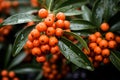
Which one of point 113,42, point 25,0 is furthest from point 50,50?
point 25,0

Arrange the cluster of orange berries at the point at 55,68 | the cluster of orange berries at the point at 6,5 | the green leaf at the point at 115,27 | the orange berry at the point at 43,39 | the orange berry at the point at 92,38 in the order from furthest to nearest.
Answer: the cluster of orange berries at the point at 6,5 < the cluster of orange berries at the point at 55,68 < the green leaf at the point at 115,27 < the orange berry at the point at 92,38 < the orange berry at the point at 43,39

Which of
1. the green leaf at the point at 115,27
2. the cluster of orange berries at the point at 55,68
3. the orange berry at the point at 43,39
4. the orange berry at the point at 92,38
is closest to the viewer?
the orange berry at the point at 43,39

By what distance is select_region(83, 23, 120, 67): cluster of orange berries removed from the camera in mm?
2306

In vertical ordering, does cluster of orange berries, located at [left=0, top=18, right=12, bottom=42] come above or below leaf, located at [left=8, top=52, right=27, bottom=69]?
above

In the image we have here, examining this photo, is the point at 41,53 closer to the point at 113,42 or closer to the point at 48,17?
the point at 48,17

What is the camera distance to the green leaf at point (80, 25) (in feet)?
7.78

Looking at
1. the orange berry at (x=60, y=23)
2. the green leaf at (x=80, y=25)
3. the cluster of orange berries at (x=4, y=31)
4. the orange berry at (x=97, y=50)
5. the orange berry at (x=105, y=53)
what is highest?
the orange berry at (x=60, y=23)

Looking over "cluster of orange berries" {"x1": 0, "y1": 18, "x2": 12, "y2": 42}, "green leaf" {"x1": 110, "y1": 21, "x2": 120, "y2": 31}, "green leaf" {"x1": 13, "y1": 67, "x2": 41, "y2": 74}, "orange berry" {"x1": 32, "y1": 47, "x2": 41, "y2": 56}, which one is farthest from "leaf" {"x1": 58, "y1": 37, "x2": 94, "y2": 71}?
"cluster of orange berries" {"x1": 0, "y1": 18, "x2": 12, "y2": 42}

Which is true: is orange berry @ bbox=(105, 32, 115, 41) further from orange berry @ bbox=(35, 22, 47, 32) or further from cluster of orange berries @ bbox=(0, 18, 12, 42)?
cluster of orange berries @ bbox=(0, 18, 12, 42)

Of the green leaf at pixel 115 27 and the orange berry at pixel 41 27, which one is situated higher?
the orange berry at pixel 41 27

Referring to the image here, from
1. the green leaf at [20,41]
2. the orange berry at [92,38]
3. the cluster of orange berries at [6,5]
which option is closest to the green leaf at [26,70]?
the cluster of orange berries at [6,5]

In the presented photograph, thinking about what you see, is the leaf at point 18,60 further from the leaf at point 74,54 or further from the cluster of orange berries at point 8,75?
the leaf at point 74,54

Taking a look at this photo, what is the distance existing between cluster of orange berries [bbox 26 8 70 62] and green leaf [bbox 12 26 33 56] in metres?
0.10

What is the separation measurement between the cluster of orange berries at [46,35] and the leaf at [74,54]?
0.07 meters
